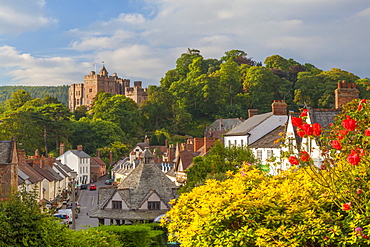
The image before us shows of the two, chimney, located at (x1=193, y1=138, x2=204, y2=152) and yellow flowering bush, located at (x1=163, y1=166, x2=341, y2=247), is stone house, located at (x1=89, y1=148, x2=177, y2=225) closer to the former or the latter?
chimney, located at (x1=193, y1=138, x2=204, y2=152)

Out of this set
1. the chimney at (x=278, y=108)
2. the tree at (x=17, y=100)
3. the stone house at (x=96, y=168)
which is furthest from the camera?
the tree at (x=17, y=100)

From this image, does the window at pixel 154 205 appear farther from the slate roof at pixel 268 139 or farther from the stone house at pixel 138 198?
the slate roof at pixel 268 139

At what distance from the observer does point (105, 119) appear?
424 ft

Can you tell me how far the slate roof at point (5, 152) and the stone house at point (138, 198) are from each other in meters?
12.0

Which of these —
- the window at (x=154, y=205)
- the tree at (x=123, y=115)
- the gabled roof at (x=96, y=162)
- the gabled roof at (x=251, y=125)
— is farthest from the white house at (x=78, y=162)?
the gabled roof at (x=251, y=125)

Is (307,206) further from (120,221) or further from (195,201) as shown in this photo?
(120,221)

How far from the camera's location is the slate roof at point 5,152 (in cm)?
3231

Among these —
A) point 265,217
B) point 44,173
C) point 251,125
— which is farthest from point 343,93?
point 44,173

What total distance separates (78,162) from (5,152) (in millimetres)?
69583

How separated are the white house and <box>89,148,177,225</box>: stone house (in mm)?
55036

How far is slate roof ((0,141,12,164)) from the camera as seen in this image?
32312 mm

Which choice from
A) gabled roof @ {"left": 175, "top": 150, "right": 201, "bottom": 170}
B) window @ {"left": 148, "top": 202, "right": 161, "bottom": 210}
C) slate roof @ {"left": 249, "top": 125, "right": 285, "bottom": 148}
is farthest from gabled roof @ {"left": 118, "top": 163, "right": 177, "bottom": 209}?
slate roof @ {"left": 249, "top": 125, "right": 285, "bottom": 148}

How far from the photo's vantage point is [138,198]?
46312 millimetres

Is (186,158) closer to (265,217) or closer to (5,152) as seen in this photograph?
(5,152)
